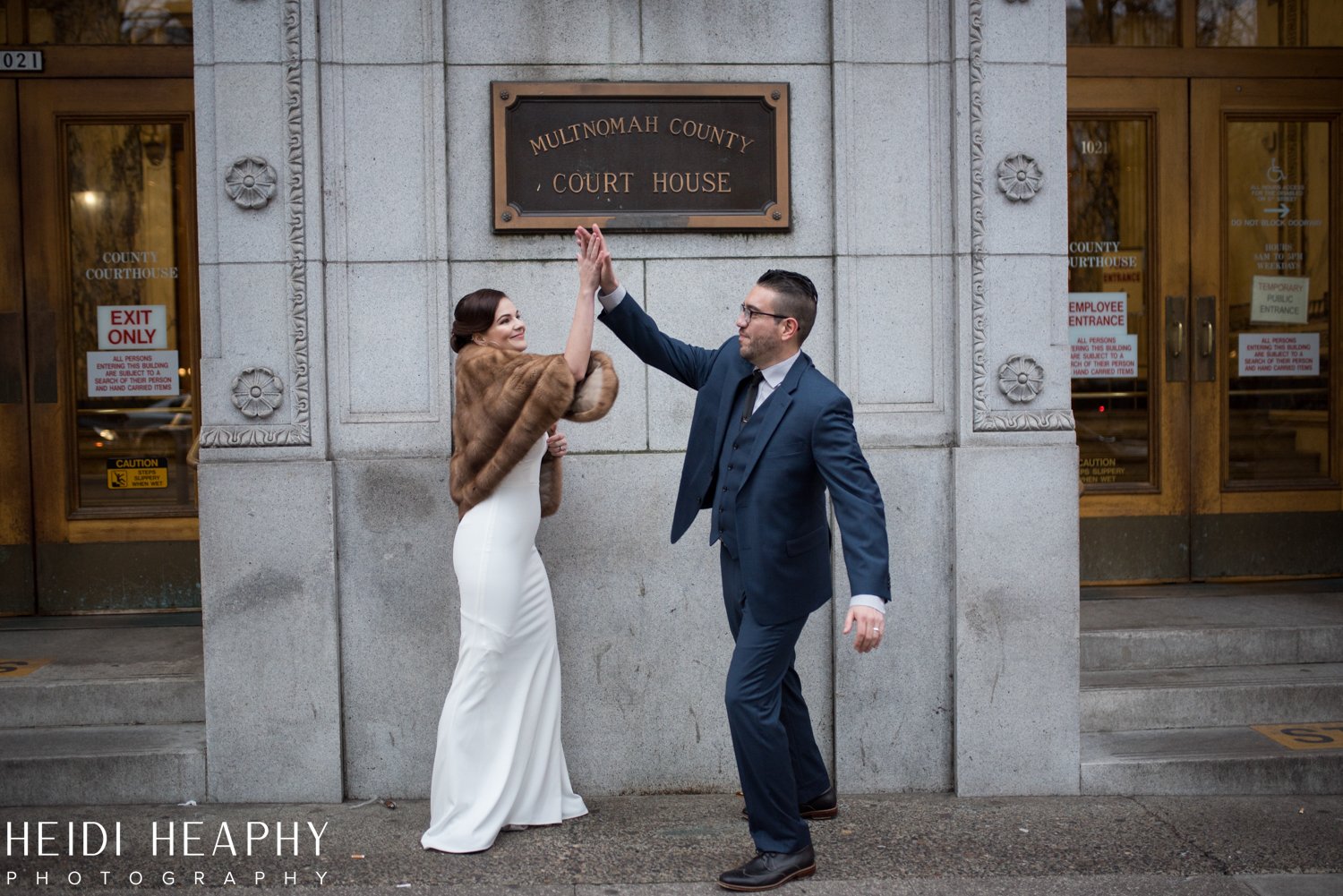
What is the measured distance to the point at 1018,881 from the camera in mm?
4734

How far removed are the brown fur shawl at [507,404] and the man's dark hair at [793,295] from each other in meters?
0.72

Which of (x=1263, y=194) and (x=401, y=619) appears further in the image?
(x=1263, y=194)

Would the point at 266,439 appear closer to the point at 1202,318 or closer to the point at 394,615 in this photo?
the point at 394,615

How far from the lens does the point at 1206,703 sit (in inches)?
242

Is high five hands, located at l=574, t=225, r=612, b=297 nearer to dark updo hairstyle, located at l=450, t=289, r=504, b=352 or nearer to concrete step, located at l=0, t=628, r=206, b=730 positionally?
dark updo hairstyle, located at l=450, t=289, r=504, b=352

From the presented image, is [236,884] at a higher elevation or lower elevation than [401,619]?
lower

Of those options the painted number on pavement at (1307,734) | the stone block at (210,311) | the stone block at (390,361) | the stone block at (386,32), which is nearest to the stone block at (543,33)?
the stone block at (386,32)

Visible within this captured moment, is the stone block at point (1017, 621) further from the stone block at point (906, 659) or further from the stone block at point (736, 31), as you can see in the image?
the stone block at point (736, 31)

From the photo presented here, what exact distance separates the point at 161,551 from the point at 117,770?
2.07 m

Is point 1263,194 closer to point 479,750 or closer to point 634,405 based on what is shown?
point 634,405

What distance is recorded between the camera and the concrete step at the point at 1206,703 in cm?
612

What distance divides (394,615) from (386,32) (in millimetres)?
2591

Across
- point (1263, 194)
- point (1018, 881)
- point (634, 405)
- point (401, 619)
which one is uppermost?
point (1263, 194)

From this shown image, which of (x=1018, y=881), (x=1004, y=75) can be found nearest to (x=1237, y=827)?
(x=1018, y=881)
